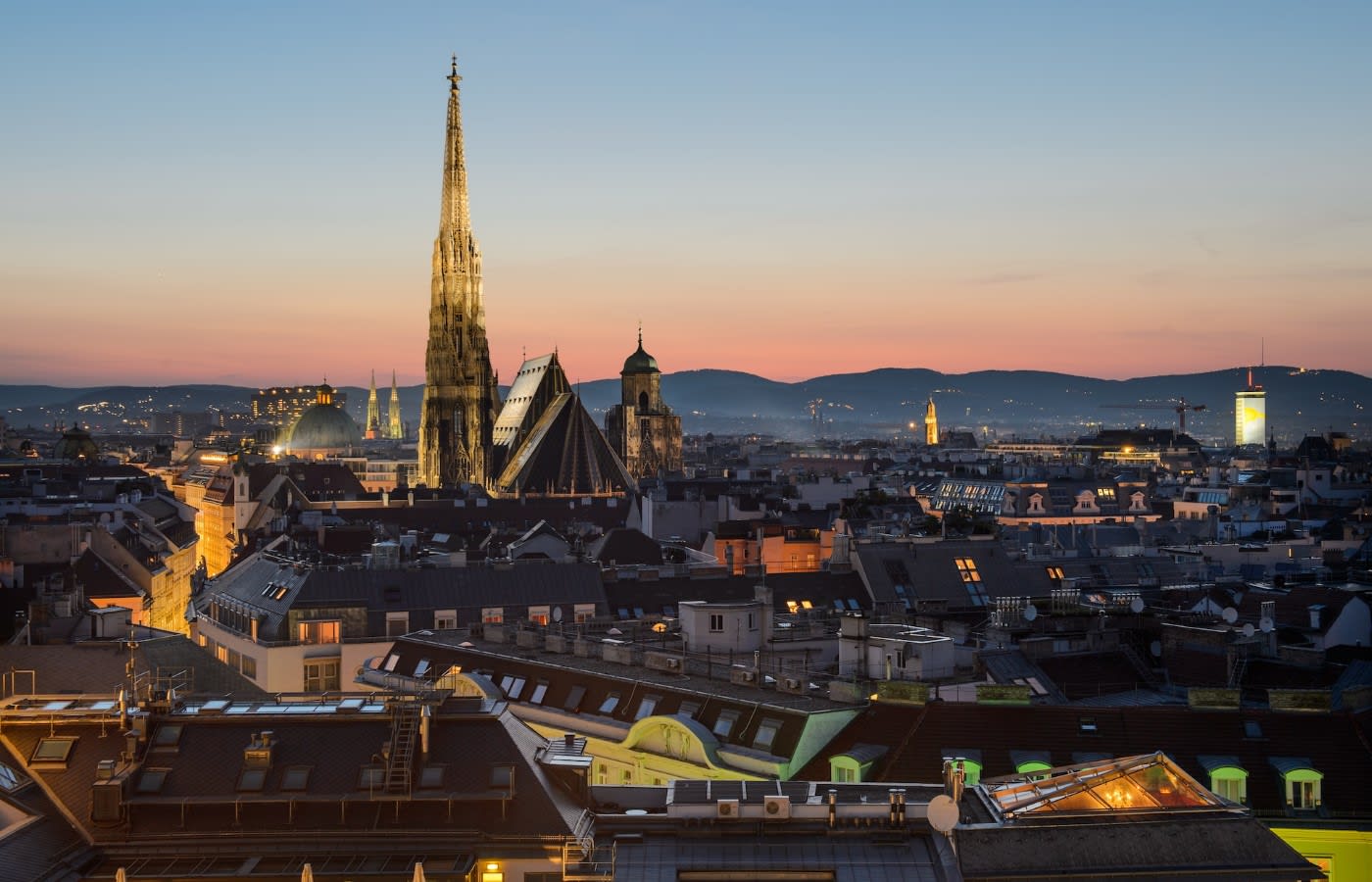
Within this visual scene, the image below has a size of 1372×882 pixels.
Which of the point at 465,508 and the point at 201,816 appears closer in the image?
the point at 201,816

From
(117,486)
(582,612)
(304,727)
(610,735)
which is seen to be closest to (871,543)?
(582,612)

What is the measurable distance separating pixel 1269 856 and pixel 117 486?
151493 mm

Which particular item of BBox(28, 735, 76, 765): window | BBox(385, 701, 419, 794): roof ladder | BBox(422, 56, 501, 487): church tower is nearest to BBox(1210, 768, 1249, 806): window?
BBox(385, 701, 419, 794): roof ladder

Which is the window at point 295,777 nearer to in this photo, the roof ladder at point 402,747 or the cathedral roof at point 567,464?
the roof ladder at point 402,747

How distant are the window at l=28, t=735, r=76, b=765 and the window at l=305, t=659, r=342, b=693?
36.8m

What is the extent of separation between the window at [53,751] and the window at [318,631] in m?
38.0

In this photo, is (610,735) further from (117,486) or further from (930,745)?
(117,486)

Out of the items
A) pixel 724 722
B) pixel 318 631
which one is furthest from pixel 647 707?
pixel 318 631

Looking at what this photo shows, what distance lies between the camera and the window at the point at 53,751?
29.9m

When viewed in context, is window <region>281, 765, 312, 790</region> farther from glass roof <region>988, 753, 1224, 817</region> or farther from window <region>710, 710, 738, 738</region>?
window <region>710, 710, 738, 738</region>

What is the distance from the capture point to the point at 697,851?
2878 centimetres

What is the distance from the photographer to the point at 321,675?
67812 millimetres

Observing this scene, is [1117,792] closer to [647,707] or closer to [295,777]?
[295,777]

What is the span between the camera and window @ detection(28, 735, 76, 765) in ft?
98.1
